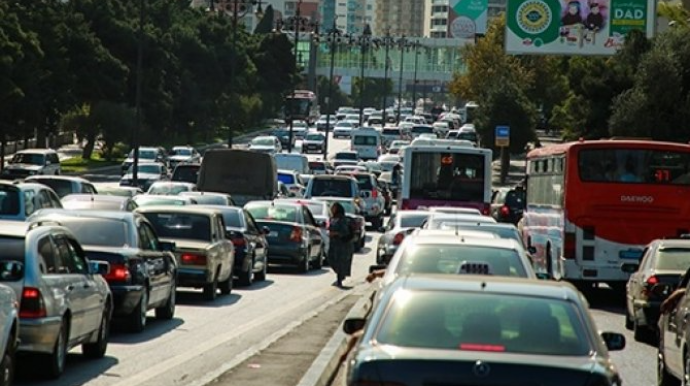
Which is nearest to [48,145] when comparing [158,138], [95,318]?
[158,138]

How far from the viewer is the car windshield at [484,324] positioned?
9609 millimetres

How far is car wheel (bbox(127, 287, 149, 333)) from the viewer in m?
20.6

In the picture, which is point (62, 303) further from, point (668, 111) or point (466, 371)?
point (668, 111)

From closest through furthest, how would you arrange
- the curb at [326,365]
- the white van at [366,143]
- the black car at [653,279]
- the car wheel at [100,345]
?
the curb at [326,365] → the car wheel at [100,345] → the black car at [653,279] → the white van at [366,143]

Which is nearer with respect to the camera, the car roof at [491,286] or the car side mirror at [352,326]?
the car roof at [491,286]

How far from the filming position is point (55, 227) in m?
16.4

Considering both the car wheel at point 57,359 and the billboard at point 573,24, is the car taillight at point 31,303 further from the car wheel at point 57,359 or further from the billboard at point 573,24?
the billboard at point 573,24

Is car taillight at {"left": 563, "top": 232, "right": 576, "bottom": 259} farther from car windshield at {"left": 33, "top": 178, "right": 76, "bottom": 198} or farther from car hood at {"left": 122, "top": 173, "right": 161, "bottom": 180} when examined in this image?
car hood at {"left": 122, "top": 173, "right": 161, "bottom": 180}

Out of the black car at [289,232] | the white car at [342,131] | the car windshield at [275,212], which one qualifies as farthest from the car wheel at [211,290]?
the white car at [342,131]

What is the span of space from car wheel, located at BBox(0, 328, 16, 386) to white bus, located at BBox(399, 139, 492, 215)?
97.4 feet

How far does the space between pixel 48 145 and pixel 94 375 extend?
3637 inches

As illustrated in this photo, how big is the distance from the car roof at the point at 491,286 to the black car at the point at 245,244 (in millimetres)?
18921

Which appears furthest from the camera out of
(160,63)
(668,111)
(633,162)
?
(160,63)

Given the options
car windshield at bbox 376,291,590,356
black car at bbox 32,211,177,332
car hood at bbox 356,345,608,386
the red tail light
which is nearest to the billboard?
black car at bbox 32,211,177,332
